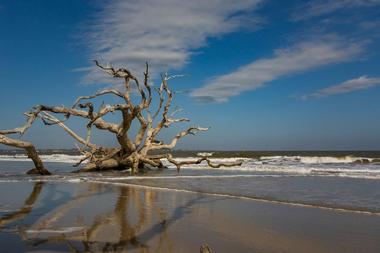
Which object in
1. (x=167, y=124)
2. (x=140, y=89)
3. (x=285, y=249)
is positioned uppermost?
(x=140, y=89)

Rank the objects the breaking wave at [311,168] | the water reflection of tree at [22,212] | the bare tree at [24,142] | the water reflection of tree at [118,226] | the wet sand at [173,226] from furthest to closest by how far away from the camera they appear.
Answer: the breaking wave at [311,168] → the bare tree at [24,142] → the water reflection of tree at [22,212] → the wet sand at [173,226] → the water reflection of tree at [118,226]

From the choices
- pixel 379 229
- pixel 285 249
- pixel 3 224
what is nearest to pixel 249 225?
pixel 285 249

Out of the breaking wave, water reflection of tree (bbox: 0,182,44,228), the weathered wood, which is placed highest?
the weathered wood

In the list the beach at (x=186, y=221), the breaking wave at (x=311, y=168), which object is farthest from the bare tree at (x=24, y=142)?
the breaking wave at (x=311, y=168)

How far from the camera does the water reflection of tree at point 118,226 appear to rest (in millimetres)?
4926

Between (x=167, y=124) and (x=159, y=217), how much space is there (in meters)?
15.1

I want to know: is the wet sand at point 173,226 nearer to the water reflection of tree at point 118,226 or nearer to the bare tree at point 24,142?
the water reflection of tree at point 118,226

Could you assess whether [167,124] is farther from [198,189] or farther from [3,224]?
[3,224]

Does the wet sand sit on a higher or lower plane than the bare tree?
lower

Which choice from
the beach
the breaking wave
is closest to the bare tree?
the beach

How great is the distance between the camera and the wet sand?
16.5 ft

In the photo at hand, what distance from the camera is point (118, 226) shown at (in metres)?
6.11

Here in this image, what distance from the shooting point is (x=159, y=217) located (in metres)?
7.00

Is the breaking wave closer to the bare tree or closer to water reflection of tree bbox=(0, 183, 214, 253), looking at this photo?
the bare tree
